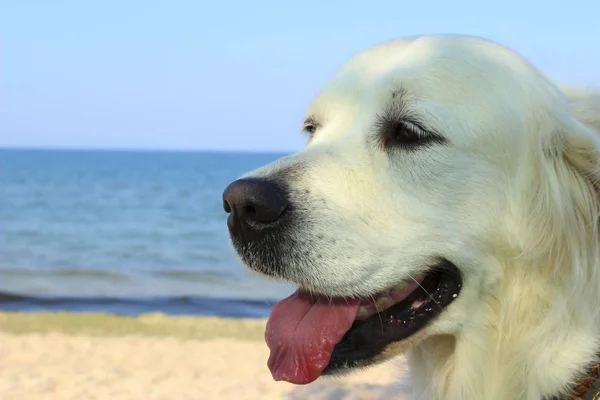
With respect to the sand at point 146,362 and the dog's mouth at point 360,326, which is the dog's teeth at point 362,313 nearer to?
the dog's mouth at point 360,326

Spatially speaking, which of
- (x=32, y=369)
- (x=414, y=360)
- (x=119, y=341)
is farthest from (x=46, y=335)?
(x=414, y=360)

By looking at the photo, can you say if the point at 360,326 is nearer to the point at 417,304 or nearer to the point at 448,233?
the point at 417,304

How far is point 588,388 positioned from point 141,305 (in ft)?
28.7

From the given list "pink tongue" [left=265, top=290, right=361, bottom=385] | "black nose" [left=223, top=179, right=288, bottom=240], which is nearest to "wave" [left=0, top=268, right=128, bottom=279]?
"pink tongue" [left=265, top=290, right=361, bottom=385]

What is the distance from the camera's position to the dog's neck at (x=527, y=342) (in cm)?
259

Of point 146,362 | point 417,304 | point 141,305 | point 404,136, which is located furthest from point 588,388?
point 141,305

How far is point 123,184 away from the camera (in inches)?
1480

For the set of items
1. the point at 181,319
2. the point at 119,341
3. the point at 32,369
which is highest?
the point at 32,369

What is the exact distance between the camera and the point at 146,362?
22.0 feet

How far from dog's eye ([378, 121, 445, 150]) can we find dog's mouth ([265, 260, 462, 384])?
45 cm

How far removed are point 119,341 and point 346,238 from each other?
18.5 feet

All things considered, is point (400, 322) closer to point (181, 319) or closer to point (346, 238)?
point (346, 238)

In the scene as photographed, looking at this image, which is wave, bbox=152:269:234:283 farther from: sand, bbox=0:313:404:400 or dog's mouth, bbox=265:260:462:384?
dog's mouth, bbox=265:260:462:384

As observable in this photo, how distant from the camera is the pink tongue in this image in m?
2.63
